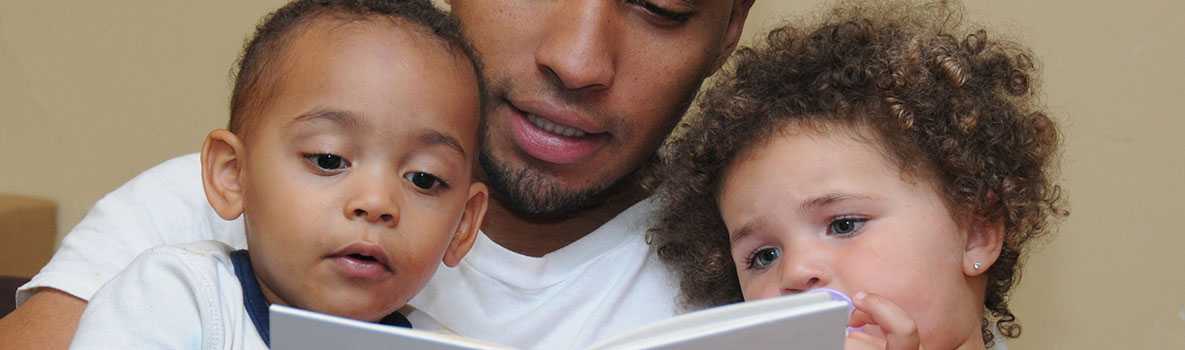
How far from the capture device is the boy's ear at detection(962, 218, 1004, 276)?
5.16ft

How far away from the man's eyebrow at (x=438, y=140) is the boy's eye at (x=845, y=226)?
1.39 ft

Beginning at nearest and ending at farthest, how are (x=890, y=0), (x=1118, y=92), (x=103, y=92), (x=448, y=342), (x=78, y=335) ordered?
(x=448, y=342) → (x=78, y=335) → (x=890, y=0) → (x=1118, y=92) → (x=103, y=92)

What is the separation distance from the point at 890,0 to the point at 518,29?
52 centimetres

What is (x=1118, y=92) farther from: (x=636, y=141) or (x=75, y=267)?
(x=75, y=267)

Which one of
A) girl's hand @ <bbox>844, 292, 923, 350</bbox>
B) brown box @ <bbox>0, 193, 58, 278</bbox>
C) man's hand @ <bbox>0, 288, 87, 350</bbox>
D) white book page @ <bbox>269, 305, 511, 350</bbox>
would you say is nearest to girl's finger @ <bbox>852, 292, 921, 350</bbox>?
girl's hand @ <bbox>844, 292, 923, 350</bbox>

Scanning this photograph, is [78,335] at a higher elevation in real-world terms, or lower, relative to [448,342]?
lower

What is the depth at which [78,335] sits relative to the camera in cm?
131

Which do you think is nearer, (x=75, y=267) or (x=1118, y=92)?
(x=75, y=267)

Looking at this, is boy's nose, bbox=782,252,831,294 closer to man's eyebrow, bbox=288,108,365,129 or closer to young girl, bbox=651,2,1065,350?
young girl, bbox=651,2,1065,350

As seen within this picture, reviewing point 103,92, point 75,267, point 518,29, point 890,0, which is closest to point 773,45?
point 890,0

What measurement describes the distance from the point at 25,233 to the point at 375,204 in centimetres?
155

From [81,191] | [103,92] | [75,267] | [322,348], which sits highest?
[322,348]

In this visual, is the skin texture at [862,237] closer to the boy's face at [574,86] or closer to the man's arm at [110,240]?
the boy's face at [574,86]

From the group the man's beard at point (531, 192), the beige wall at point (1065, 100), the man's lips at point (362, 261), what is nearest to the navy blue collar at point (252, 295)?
the man's lips at point (362, 261)
